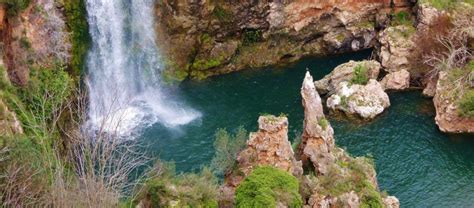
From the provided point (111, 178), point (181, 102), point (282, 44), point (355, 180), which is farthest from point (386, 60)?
point (111, 178)

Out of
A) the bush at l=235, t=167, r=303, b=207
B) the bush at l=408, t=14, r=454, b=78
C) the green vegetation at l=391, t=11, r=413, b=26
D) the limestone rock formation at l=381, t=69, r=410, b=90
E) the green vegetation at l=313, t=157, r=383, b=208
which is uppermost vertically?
the green vegetation at l=391, t=11, r=413, b=26

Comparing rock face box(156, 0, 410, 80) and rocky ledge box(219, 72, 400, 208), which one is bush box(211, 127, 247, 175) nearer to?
rocky ledge box(219, 72, 400, 208)

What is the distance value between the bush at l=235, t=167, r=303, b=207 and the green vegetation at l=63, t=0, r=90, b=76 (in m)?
20.5

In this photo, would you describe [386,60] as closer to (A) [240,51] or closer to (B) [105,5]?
(A) [240,51]

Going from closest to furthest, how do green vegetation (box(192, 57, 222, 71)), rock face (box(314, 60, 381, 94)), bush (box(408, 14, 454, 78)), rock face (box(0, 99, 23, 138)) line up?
rock face (box(0, 99, 23, 138))
rock face (box(314, 60, 381, 94))
bush (box(408, 14, 454, 78))
green vegetation (box(192, 57, 222, 71))

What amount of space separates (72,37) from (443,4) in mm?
27751

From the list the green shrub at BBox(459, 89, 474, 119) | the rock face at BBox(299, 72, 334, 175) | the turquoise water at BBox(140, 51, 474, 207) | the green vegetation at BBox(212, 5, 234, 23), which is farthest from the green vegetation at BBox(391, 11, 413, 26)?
the rock face at BBox(299, 72, 334, 175)

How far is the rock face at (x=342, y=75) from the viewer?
45.6 metres

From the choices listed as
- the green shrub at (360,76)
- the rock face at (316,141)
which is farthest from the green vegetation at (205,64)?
the rock face at (316,141)

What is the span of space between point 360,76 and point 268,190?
852 inches

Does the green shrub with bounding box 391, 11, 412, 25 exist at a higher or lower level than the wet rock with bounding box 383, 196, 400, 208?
higher

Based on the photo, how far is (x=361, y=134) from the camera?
Answer: 134 feet

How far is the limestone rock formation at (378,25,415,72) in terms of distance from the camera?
1881 inches

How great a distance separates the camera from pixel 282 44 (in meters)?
52.0
